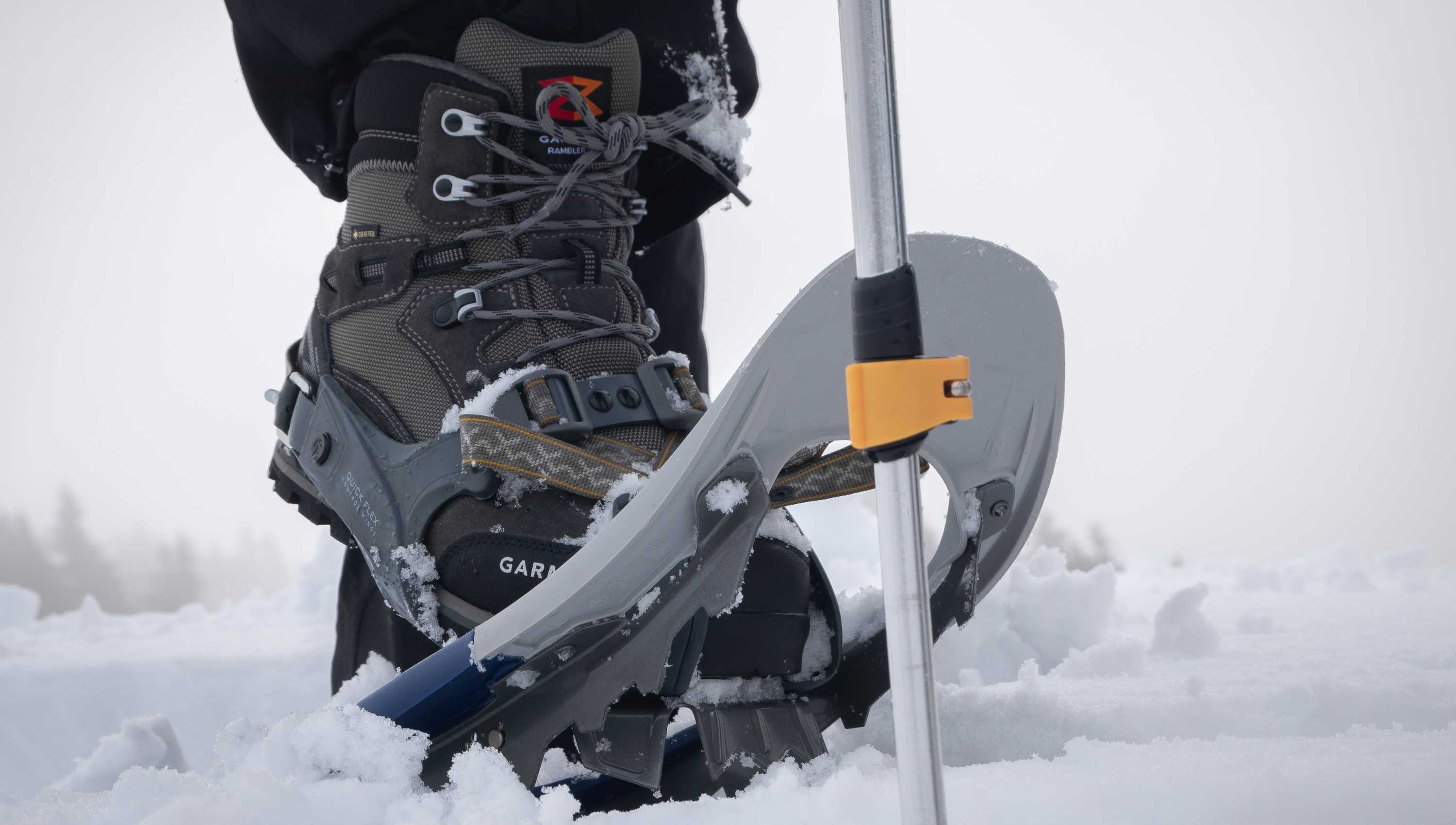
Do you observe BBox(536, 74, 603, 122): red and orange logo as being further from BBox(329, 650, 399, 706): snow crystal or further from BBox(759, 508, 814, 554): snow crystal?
BBox(329, 650, 399, 706): snow crystal

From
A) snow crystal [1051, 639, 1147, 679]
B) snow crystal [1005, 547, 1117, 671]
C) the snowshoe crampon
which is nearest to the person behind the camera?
the snowshoe crampon

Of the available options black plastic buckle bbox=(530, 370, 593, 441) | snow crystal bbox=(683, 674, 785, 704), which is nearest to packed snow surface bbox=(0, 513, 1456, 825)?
snow crystal bbox=(683, 674, 785, 704)

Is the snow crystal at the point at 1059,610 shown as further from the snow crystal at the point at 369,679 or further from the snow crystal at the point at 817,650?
the snow crystal at the point at 369,679

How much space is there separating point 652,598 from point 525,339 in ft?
0.99

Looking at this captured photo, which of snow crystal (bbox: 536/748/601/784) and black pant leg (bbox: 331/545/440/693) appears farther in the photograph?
black pant leg (bbox: 331/545/440/693)

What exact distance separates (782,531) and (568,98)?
1.37 ft

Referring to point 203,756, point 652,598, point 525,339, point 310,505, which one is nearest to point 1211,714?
point 652,598

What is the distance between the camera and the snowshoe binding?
72 cm

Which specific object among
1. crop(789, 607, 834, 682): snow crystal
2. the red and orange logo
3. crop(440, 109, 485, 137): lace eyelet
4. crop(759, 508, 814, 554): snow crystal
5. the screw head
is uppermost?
the red and orange logo

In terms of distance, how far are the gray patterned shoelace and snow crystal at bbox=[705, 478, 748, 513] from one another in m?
0.26

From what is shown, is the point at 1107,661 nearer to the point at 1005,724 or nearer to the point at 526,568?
the point at 1005,724

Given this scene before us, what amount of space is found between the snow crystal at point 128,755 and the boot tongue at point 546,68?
2.21 feet

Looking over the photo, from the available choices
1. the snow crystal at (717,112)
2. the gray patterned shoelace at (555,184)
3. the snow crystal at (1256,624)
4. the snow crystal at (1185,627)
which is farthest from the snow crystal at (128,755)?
the snow crystal at (1256,624)

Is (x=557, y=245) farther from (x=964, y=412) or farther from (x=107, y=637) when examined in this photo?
(x=107, y=637)
